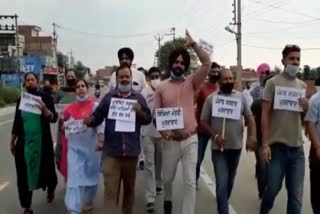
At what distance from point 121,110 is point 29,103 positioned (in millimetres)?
1754

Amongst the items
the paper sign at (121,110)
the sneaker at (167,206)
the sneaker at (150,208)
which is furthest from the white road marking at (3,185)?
the paper sign at (121,110)

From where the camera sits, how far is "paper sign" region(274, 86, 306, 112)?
5.97 m

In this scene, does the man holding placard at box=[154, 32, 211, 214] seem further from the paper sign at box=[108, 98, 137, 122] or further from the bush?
the bush

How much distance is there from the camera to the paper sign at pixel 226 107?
21.6 ft

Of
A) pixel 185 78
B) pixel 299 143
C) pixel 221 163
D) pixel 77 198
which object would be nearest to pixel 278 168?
pixel 299 143

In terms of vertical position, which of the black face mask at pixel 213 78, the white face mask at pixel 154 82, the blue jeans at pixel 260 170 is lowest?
the blue jeans at pixel 260 170

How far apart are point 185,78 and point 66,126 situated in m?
1.49

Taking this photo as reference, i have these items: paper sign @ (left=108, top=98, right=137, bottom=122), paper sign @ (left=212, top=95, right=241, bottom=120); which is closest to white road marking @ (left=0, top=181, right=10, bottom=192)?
paper sign @ (left=108, top=98, right=137, bottom=122)

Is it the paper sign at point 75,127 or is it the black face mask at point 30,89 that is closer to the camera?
the paper sign at point 75,127

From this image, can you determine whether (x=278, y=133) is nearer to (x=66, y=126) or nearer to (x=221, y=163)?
(x=221, y=163)

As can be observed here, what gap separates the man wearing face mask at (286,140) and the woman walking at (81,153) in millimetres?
1958

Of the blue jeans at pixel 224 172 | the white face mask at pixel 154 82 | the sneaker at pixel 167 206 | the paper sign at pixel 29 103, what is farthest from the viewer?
the white face mask at pixel 154 82

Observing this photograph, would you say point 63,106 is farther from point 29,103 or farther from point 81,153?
point 81,153

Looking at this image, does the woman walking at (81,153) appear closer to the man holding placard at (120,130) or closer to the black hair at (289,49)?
the man holding placard at (120,130)
